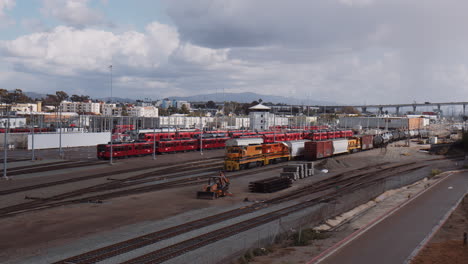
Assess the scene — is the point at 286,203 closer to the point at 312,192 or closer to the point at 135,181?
the point at 312,192

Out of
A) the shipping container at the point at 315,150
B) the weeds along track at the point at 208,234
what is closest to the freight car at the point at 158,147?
the shipping container at the point at 315,150

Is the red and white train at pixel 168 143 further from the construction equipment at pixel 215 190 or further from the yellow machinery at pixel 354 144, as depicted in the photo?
the construction equipment at pixel 215 190

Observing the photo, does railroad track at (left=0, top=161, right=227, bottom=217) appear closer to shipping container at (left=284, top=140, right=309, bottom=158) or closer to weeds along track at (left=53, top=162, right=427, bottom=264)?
weeds along track at (left=53, top=162, right=427, bottom=264)

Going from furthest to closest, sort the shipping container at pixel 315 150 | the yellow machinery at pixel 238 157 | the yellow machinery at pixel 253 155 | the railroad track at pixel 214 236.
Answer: the shipping container at pixel 315 150
the yellow machinery at pixel 253 155
the yellow machinery at pixel 238 157
the railroad track at pixel 214 236

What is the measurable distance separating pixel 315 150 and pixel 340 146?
10066 millimetres

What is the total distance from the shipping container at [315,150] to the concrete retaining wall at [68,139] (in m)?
47.5

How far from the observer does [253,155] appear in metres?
53.7

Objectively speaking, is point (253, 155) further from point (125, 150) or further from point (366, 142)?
point (366, 142)

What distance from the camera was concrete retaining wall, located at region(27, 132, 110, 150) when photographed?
79500 millimetres

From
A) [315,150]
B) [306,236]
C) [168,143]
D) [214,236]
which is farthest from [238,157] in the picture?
[306,236]

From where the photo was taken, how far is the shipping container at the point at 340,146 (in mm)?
68938

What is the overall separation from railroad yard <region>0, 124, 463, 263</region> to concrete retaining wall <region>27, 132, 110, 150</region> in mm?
22388

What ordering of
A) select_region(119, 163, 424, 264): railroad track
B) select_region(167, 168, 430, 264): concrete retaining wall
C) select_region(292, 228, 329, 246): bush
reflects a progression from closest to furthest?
select_region(167, 168, 430, 264): concrete retaining wall → select_region(119, 163, 424, 264): railroad track → select_region(292, 228, 329, 246): bush

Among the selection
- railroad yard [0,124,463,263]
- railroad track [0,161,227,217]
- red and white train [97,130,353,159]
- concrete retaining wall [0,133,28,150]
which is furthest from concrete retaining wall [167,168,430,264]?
concrete retaining wall [0,133,28,150]
